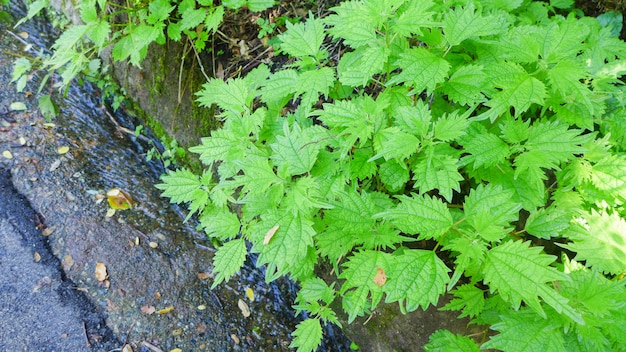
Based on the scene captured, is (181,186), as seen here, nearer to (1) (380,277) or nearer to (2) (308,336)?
(2) (308,336)

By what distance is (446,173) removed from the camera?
1.60 metres

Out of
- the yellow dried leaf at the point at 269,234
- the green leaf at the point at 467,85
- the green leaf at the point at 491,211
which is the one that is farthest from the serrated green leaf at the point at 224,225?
the green leaf at the point at 467,85

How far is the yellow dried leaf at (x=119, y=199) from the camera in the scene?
110 inches

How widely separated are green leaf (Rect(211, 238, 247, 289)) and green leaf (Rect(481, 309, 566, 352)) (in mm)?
1019

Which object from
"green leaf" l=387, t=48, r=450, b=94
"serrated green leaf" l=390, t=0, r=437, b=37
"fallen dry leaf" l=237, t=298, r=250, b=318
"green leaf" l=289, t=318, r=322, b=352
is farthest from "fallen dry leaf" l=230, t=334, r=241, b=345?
"serrated green leaf" l=390, t=0, r=437, b=37

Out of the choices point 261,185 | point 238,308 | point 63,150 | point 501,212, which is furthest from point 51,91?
point 501,212

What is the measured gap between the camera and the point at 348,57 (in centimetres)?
194

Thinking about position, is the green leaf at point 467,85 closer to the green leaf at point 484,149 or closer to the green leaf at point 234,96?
the green leaf at point 484,149

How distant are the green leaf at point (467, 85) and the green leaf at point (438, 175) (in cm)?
28

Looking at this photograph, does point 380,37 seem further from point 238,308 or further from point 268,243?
point 238,308

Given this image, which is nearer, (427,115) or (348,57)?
(427,115)

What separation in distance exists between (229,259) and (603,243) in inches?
62.0

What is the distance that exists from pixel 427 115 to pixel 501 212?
18.3 inches

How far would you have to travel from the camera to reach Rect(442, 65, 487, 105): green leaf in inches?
66.3
